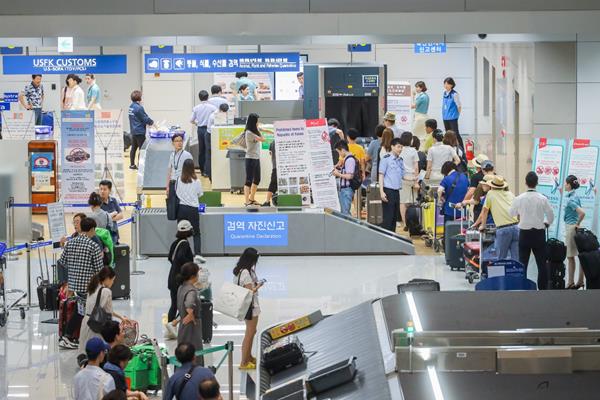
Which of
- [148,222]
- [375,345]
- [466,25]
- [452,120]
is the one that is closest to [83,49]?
[452,120]

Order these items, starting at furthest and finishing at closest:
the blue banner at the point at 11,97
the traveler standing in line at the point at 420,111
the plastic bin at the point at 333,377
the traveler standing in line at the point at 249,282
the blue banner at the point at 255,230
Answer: the blue banner at the point at 11,97
the traveler standing in line at the point at 420,111
the blue banner at the point at 255,230
the traveler standing in line at the point at 249,282
the plastic bin at the point at 333,377

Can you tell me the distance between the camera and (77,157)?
64.2 feet

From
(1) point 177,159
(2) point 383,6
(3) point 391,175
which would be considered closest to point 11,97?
(1) point 177,159

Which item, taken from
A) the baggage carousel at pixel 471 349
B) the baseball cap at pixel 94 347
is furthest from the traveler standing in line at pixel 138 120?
the baggage carousel at pixel 471 349

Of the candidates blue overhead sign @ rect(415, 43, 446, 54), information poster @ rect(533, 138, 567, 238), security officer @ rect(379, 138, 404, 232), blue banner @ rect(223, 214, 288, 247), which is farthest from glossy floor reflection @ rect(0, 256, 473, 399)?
blue overhead sign @ rect(415, 43, 446, 54)

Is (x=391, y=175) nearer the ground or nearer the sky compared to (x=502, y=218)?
nearer the sky

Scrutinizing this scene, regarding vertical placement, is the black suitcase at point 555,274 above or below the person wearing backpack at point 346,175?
below

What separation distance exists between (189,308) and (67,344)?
2531mm

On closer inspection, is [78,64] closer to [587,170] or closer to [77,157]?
[77,157]

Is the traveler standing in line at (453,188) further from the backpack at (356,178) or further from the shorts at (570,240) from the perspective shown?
the shorts at (570,240)

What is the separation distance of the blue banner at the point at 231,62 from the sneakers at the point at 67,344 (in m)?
10.8

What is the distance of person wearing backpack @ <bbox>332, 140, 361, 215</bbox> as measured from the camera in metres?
19.5

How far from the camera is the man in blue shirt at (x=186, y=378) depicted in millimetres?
8523

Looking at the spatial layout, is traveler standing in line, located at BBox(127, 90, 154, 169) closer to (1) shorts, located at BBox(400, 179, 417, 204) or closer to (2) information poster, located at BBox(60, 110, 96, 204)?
(2) information poster, located at BBox(60, 110, 96, 204)
